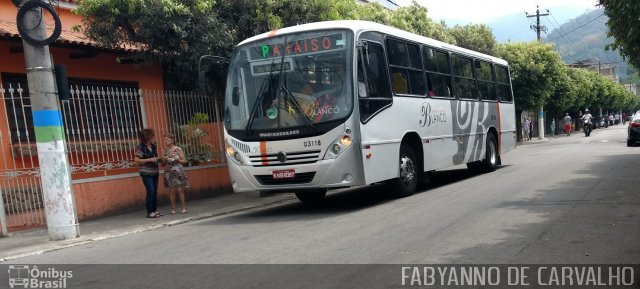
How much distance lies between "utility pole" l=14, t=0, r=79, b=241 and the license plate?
323 cm

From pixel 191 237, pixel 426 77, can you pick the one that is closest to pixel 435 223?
pixel 191 237

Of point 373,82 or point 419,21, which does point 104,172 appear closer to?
point 373,82

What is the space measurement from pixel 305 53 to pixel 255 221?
115 inches

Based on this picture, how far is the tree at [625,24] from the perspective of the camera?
9.02 meters

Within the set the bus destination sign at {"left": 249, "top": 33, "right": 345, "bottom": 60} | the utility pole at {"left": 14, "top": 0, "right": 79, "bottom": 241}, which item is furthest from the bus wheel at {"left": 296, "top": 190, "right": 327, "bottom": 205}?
the utility pole at {"left": 14, "top": 0, "right": 79, "bottom": 241}

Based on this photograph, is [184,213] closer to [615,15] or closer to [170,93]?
[170,93]

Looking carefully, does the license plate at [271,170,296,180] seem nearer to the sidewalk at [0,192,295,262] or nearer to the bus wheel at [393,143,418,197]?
the sidewalk at [0,192,295,262]

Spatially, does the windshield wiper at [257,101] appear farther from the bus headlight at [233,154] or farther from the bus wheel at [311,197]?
the bus wheel at [311,197]

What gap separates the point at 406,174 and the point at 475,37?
697 inches

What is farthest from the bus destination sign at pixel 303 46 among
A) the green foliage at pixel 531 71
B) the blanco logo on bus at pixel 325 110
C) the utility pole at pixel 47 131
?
the green foliage at pixel 531 71

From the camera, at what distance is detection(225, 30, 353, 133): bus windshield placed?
351 inches

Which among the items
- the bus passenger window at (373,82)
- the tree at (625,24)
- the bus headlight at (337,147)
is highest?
the tree at (625,24)

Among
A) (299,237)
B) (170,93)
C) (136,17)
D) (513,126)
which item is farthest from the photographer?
(513,126)

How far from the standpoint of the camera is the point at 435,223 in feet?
24.2
